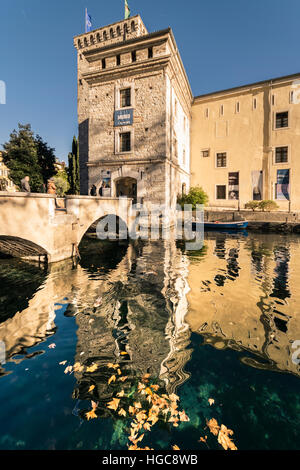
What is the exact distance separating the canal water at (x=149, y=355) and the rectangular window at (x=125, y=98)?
1602cm

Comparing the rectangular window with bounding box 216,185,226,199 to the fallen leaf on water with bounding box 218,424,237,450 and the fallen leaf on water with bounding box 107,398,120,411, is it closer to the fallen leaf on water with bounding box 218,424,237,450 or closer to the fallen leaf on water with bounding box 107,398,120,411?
the fallen leaf on water with bounding box 218,424,237,450

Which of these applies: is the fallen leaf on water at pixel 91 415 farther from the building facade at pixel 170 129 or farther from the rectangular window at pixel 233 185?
the rectangular window at pixel 233 185

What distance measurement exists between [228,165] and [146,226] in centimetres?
1381

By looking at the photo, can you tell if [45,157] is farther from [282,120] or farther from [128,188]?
[282,120]

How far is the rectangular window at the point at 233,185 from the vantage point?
24.4 m

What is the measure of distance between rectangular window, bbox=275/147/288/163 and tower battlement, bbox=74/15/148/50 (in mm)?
16972

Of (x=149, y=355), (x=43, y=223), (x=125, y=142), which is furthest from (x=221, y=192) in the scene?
(x=149, y=355)

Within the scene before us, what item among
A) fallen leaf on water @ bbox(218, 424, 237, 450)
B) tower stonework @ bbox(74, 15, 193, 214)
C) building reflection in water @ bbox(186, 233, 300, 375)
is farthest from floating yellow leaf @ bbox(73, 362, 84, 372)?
tower stonework @ bbox(74, 15, 193, 214)

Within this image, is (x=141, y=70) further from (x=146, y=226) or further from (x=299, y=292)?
(x=299, y=292)

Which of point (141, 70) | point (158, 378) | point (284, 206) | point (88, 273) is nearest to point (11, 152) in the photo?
point (141, 70)

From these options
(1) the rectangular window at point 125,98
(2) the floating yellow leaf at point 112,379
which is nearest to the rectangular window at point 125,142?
(1) the rectangular window at point 125,98

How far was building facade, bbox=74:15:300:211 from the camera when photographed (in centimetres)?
1681

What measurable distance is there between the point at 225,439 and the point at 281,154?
85.6 ft
